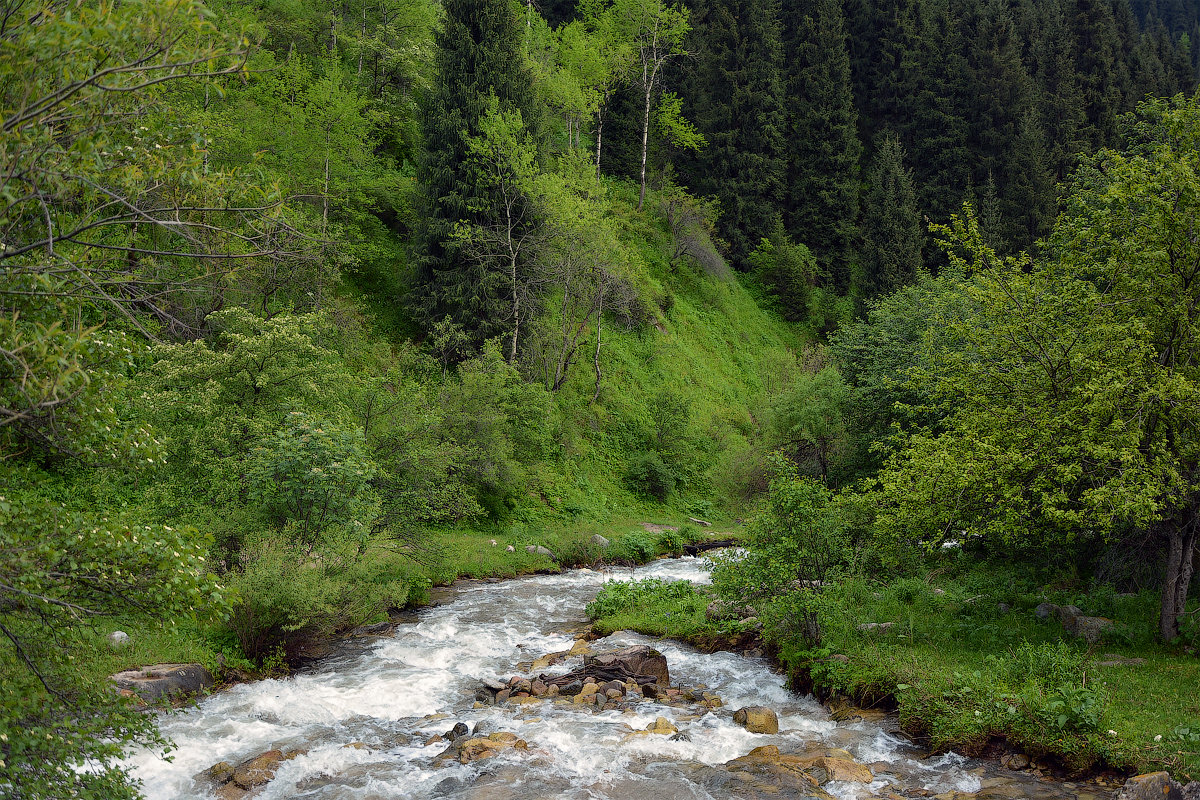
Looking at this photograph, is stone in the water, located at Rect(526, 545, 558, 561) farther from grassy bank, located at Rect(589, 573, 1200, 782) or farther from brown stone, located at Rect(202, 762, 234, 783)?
brown stone, located at Rect(202, 762, 234, 783)

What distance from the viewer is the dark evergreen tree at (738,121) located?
53.1m

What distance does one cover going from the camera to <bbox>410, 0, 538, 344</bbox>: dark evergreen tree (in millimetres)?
29922

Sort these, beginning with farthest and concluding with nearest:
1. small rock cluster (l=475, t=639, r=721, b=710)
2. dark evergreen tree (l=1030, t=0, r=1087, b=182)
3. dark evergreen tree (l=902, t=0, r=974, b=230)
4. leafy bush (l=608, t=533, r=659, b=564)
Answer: dark evergreen tree (l=902, t=0, r=974, b=230)
dark evergreen tree (l=1030, t=0, r=1087, b=182)
leafy bush (l=608, t=533, r=659, b=564)
small rock cluster (l=475, t=639, r=721, b=710)

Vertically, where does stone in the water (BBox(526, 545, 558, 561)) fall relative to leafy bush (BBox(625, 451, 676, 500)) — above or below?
below

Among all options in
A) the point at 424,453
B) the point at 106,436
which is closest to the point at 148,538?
the point at 106,436

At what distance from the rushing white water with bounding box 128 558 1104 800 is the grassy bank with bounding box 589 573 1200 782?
0.65m

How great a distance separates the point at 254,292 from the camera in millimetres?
24000

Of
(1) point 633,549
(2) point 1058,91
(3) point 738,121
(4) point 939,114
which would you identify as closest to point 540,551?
(1) point 633,549

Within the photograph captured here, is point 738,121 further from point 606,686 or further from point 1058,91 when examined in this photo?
point 606,686

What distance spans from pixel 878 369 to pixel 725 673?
11513 mm

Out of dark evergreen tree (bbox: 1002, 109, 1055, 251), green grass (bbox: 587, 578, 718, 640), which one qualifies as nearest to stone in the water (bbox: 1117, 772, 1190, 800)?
green grass (bbox: 587, 578, 718, 640)

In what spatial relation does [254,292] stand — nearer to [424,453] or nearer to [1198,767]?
[424,453]

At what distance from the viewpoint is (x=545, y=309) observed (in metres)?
34.9

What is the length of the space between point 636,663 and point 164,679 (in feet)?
25.9
